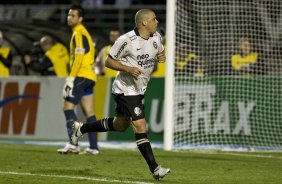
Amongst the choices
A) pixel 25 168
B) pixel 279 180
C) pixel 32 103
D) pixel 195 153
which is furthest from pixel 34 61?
pixel 279 180

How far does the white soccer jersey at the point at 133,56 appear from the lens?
10273mm

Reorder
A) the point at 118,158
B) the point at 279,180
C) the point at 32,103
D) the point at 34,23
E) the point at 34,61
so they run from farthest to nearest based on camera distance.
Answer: the point at 34,23
the point at 34,61
the point at 32,103
the point at 118,158
the point at 279,180

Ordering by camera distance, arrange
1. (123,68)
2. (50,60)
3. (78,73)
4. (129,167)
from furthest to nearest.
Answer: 1. (50,60)
2. (78,73)
3. (129,167)
4. (123,68)

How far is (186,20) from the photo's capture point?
15.6 m

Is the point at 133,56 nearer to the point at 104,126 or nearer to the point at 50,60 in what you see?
the point at 104,126

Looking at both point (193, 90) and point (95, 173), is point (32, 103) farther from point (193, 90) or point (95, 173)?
point (95, 173)

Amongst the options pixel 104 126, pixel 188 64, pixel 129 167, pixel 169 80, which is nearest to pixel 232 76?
pixel 188 64

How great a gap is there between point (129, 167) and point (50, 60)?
322 inches

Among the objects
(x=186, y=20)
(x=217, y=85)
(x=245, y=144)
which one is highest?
(x=186, y=20)

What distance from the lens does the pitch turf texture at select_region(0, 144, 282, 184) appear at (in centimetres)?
1000

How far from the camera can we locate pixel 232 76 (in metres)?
16.2

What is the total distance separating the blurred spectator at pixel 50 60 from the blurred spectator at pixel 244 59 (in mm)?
4360

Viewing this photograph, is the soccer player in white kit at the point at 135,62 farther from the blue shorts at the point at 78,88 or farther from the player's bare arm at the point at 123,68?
the blue shorts at the point at 78,88

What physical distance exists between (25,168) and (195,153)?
3.87 m
